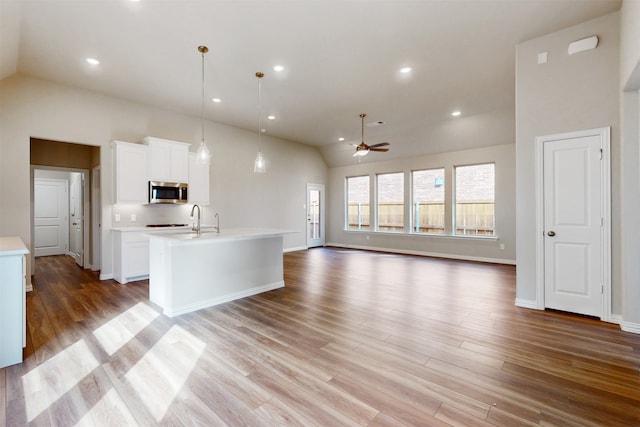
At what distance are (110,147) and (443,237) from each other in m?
7.67

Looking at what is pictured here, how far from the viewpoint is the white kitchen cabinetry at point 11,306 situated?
2.36 metres

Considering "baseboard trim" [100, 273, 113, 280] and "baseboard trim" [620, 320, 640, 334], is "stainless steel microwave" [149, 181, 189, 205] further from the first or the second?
"baseboard trim" [620, 320, 640, 334]

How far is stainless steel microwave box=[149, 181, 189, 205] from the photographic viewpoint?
5.60 metres

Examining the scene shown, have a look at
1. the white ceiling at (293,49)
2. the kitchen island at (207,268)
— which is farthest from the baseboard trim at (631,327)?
the kitchen island at (207,268)

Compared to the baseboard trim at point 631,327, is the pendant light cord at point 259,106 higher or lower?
higher

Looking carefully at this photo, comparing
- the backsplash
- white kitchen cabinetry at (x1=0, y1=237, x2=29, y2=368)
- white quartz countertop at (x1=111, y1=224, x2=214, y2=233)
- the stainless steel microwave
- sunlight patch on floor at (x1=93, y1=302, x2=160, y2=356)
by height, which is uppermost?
the stainless steel microwave

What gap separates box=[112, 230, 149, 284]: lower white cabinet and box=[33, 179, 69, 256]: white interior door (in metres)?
4.31

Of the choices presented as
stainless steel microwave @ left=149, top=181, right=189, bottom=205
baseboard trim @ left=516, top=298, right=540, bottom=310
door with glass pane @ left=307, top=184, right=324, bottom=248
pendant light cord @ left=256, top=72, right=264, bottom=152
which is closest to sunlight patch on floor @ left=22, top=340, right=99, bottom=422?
stainless steel microwave @ left=149, top=181, right=189, bottom=205

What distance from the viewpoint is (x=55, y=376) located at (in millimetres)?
2246

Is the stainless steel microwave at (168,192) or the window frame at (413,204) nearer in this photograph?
the stainless steel microwave at (168,192)

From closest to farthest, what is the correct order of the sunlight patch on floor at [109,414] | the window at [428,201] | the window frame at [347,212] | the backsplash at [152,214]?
the sunlight patch on floor at [109,414] < the backsplash at [152,214] < the window at [428,201] < the window frame at [347,212]

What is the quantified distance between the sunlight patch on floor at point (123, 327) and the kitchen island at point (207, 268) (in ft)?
0.66

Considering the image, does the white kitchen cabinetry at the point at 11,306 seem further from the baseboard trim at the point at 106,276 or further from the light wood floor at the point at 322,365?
the baseboard trim at the point at 106,276

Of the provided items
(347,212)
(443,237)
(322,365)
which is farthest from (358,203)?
(322,365)
